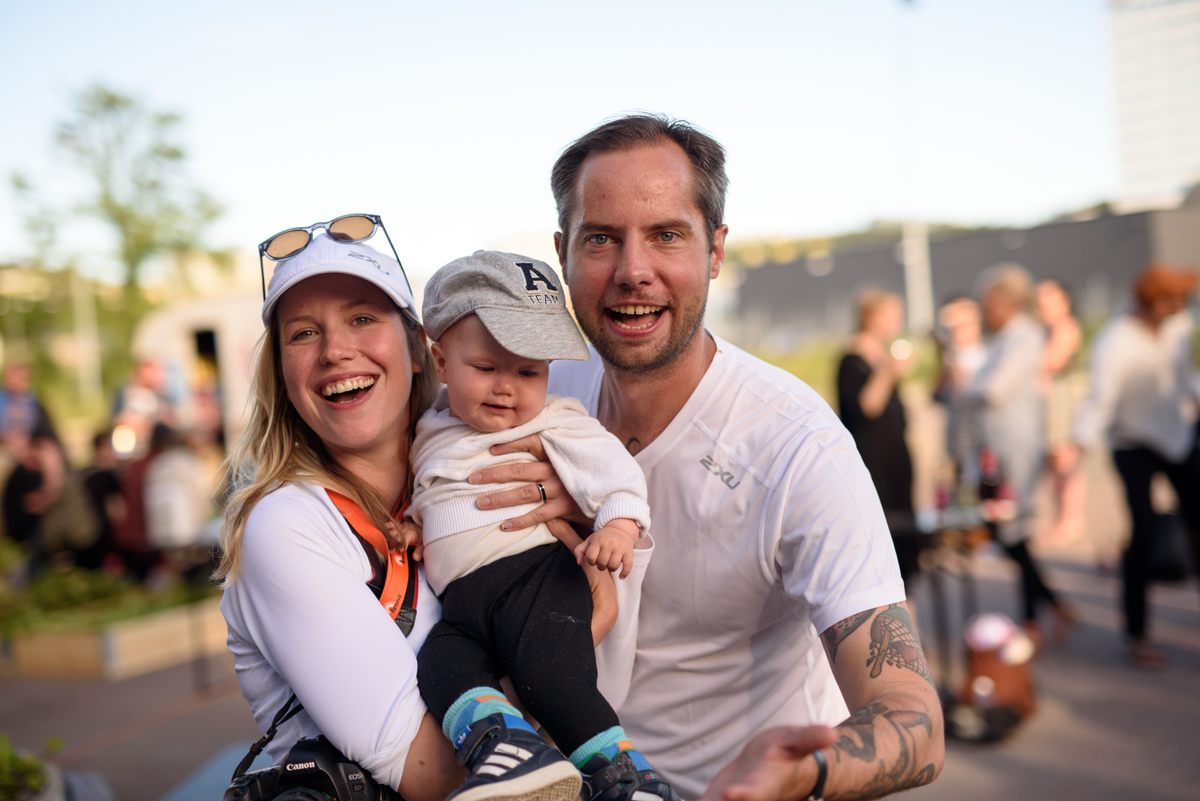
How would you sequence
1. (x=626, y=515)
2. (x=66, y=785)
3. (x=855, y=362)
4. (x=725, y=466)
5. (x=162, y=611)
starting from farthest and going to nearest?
(x=162, y=611)
(x=855, y=362)
(x=66, y=785)
(x=725, y=466)
(x=626, y=515)

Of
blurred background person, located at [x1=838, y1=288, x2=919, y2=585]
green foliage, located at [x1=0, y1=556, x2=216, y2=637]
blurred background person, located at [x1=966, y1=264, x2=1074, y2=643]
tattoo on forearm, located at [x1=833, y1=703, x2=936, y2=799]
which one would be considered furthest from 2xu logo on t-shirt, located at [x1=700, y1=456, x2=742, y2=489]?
green foliage, located at [x1=0, y1=556, x2=216, y2=637]

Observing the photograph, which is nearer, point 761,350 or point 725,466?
point 725,466

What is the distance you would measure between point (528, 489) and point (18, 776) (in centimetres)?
300

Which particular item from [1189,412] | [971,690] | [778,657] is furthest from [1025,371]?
[778,657]

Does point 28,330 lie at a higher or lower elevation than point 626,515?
higher

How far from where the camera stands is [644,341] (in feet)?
8.17

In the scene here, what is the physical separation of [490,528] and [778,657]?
0.80 metres

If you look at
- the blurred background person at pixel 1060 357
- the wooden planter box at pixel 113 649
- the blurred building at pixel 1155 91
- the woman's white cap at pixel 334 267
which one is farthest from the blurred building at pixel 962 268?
the wooden planter box at pixel 113 649

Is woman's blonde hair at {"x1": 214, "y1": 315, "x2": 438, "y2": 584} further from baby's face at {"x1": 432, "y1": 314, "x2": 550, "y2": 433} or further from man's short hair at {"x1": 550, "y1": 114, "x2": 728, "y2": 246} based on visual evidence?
man's short hair at {"x1": 550, "y1": 114, "x2": 728, "y2": 246}

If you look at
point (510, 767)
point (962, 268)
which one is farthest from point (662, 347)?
point (962, 268)

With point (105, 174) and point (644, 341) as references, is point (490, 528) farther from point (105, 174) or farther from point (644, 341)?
point (105, 174)

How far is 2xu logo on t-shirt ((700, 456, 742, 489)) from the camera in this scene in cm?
236

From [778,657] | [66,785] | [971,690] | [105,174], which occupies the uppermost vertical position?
[105,174]

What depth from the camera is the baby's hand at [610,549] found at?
2072 mm
